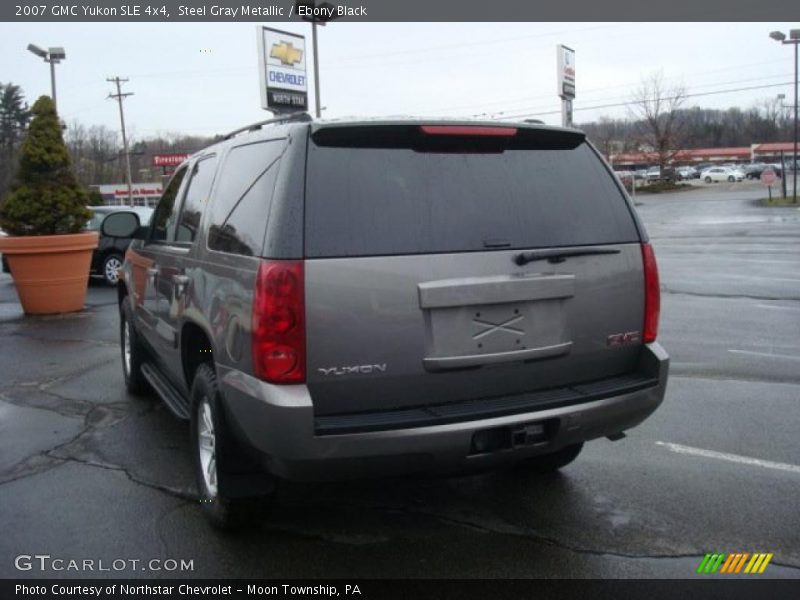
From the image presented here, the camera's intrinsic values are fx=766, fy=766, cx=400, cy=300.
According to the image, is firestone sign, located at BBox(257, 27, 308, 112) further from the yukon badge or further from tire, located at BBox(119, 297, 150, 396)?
the yukon badge

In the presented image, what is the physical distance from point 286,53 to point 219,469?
21.1 meters

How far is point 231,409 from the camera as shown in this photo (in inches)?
132

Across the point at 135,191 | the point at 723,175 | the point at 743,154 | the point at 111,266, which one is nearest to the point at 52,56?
the point at 111,266

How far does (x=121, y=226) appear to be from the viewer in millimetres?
5875

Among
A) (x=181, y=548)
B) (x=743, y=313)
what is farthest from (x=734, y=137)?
(x=181, y=548)

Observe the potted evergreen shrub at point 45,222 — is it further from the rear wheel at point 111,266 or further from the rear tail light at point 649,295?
the rear tail light at point 649,295

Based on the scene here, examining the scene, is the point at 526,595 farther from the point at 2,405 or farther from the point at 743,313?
the point at 743,313

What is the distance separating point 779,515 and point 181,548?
2.98 meters

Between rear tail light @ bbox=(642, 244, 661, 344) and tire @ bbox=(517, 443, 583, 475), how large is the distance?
A: 945mm

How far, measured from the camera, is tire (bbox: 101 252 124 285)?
48.8ft

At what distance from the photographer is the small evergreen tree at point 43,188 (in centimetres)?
1017

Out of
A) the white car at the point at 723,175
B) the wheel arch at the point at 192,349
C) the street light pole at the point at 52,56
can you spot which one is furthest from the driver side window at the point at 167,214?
the white car at the point at 723,175

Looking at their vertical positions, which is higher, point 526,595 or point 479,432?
point 479,432

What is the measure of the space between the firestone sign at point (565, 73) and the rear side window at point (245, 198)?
1925cm
